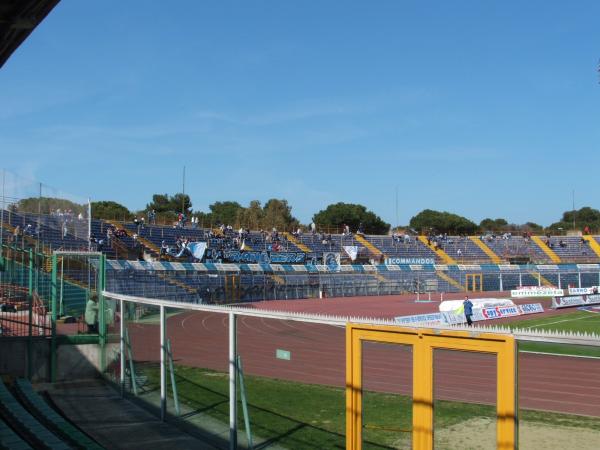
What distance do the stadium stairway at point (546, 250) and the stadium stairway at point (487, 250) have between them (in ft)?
17.3

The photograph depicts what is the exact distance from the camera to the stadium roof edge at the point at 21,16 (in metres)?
5.30

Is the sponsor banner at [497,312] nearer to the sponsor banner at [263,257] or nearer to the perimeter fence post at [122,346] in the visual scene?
the sponsor banner at [263,257]

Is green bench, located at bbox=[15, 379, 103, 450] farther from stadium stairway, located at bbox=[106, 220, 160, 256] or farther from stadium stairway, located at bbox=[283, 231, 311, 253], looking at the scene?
stadium stairway, located at bbox=[283, 231, 311, 253]

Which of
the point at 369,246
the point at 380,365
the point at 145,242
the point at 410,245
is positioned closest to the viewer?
the point at 380,365

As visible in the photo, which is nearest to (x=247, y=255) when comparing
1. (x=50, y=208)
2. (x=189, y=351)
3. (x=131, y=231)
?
(x=131, y=231)

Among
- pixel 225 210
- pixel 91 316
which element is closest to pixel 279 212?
pixel 225 210

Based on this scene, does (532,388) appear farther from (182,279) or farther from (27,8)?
(182,279)

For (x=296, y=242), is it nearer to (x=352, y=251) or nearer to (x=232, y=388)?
(x=352, y=251)

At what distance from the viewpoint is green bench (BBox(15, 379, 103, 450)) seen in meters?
6.97

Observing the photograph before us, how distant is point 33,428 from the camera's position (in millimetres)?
7152

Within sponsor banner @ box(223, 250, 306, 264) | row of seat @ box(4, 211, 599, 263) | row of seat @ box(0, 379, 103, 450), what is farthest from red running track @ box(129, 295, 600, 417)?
row of seat @ box(4, 211, 599, 263)

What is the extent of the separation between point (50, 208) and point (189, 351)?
8251 mm

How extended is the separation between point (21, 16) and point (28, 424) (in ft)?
15.5

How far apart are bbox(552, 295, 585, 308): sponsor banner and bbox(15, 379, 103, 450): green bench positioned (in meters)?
34.7
